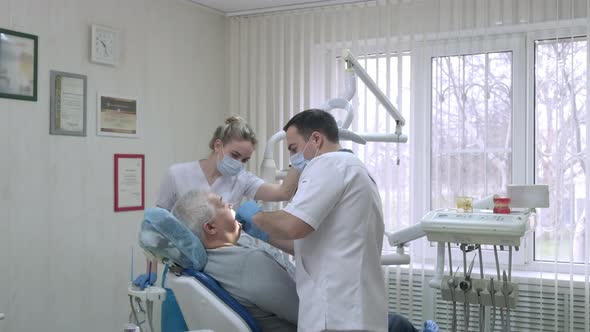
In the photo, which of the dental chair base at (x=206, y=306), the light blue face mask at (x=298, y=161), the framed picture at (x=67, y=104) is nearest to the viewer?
the dental chair base at (x=206, y=306)

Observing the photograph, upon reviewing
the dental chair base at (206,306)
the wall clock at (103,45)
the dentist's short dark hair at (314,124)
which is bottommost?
the dental chair base at (206,306)

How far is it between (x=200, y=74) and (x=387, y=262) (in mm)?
1823

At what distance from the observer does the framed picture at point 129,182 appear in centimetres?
326

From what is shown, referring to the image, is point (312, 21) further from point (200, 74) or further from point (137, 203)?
point (137, 203)

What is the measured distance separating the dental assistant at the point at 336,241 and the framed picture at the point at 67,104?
1.55 m

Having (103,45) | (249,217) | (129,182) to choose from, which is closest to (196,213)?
(249,217)

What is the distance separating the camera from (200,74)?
389 cm

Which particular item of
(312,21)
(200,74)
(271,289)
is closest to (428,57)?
(312,21)

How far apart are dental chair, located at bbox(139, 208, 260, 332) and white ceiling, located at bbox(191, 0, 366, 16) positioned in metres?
2.09

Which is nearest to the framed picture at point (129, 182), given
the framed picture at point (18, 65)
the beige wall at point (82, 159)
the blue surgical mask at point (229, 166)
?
the beige wall at point (82, 159)

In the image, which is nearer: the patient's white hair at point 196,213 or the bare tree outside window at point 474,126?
the patient's white hair at point 196,213

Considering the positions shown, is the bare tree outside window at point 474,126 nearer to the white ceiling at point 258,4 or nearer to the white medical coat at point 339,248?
the white ceiling at point 258,4

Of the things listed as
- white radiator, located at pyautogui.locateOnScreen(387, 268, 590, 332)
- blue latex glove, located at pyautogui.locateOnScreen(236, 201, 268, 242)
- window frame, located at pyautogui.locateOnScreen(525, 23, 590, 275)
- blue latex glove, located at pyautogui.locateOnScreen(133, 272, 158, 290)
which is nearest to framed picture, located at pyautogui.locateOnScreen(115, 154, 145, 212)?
blue latex glove, located at pyautogui.locateOnScreen(133, 272, 158, 290)

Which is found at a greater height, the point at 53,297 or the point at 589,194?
the point at 589,194
